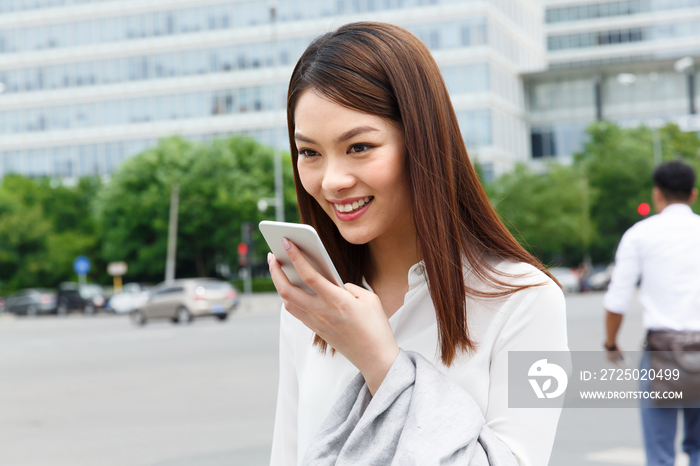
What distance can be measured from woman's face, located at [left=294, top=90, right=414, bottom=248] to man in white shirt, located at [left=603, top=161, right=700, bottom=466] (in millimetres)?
2408

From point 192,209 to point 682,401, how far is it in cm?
4261

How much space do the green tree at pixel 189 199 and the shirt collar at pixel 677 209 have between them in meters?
39.2

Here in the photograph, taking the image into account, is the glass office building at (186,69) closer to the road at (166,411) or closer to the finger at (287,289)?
the road at (166,411)

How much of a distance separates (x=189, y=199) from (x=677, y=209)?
42.3m

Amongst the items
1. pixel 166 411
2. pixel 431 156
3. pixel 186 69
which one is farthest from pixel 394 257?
pixel 186 69

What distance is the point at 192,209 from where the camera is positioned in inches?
1762

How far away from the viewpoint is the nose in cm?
157

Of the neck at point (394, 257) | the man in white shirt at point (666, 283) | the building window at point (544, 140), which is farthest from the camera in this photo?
the building window at point (544, 140)

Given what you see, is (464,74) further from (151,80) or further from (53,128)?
(53,128)

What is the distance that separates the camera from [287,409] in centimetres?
195

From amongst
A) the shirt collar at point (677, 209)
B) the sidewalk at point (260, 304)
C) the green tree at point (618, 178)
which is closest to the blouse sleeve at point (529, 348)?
the shirt collar at point (677, 209)

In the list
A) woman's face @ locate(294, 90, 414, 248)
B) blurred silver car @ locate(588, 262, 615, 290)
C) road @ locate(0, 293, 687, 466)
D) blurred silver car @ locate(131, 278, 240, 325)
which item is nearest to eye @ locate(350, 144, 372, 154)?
woman's face @ locate(294, 90, 414, 248)

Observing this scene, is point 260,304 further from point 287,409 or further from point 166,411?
point 287,409

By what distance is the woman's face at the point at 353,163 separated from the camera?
1.55 m
